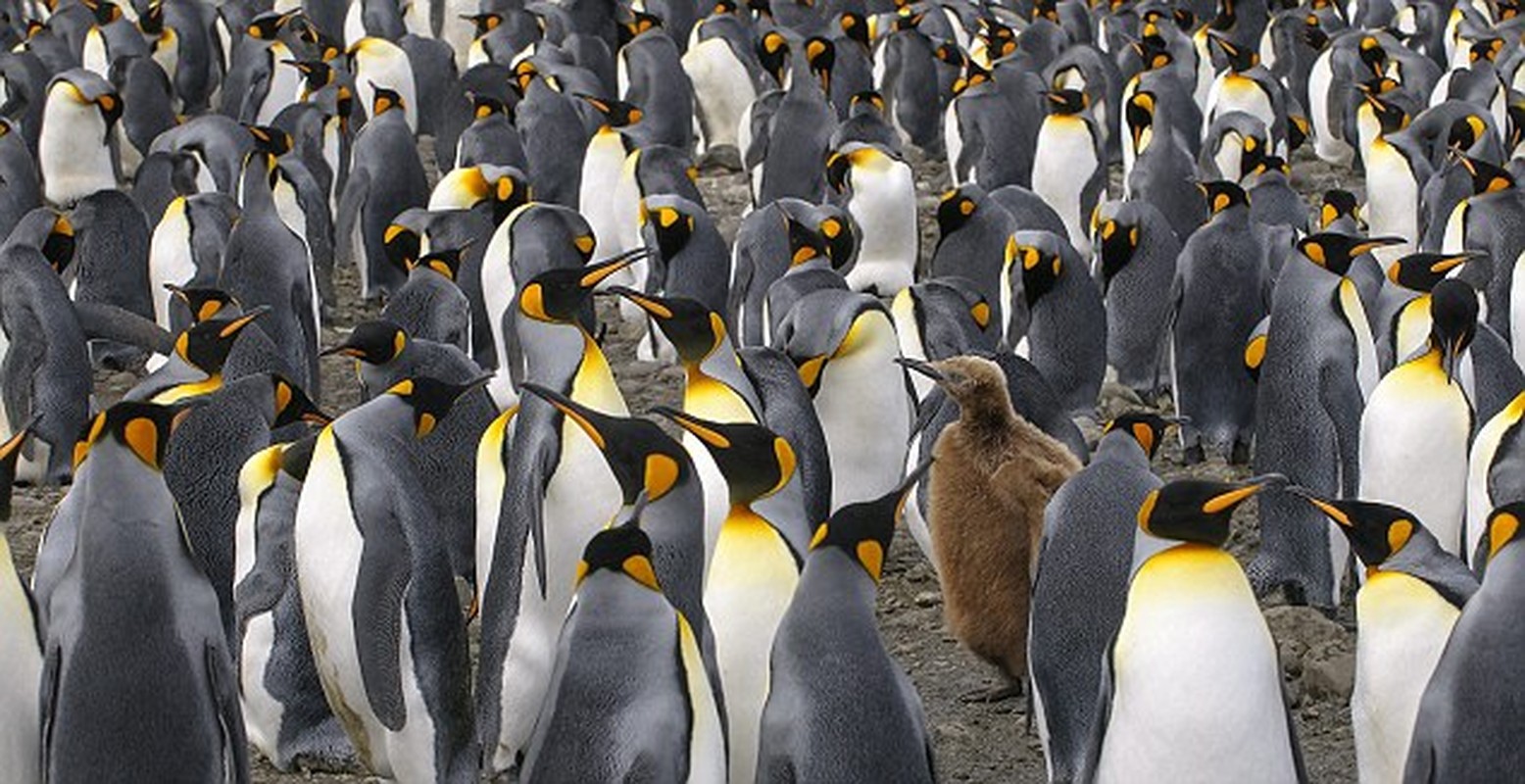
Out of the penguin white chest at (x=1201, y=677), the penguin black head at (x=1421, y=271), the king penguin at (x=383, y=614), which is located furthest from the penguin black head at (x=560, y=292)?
the penguin black head at (x=1421, y=271)

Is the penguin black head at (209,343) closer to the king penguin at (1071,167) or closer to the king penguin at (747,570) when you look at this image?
the king penguin at (747,570)

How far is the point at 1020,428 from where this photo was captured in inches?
217

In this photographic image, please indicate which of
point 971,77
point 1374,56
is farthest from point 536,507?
point 1374,56

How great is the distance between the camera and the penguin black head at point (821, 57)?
11.4 metres

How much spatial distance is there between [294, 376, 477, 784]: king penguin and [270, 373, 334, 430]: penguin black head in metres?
0.67

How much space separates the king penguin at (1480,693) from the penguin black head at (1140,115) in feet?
22.2

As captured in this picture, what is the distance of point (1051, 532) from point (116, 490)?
5.85 ft

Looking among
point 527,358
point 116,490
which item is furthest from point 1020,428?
point 116,490

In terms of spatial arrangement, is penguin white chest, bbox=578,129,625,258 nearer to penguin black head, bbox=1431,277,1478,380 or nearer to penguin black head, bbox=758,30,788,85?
penguin black head, bbox=758,30,788,85

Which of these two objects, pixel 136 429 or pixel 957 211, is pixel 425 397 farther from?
pixel 957 211

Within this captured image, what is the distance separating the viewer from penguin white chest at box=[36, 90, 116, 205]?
1065 centimetres

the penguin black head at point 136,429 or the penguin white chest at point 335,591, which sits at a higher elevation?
the penguin black head at point 136,429

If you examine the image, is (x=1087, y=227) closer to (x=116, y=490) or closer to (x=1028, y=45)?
(x=1028, y=45)

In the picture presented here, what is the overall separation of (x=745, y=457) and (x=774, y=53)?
7.61 meters
